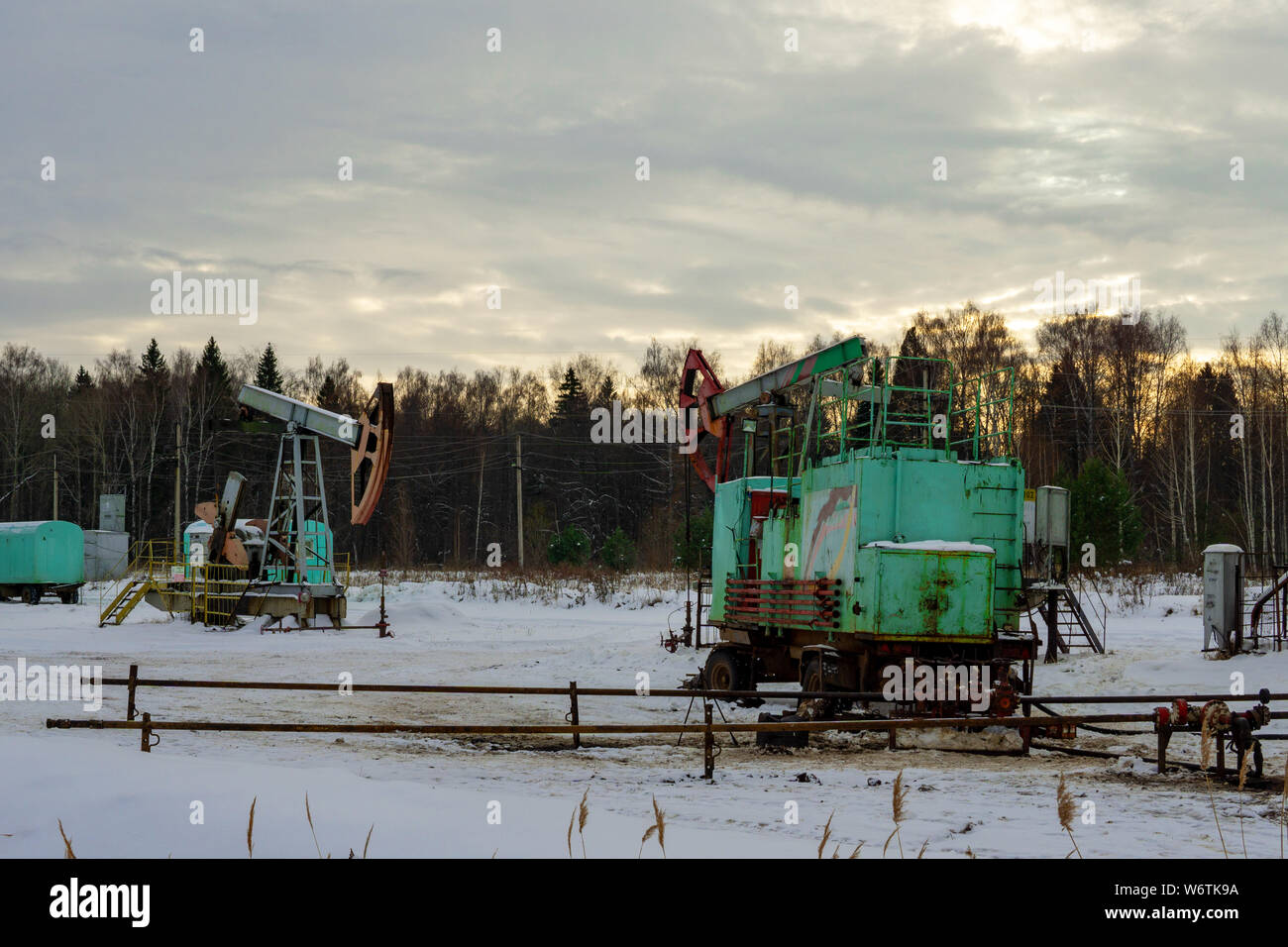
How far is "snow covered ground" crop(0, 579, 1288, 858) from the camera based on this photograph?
6.88 metres

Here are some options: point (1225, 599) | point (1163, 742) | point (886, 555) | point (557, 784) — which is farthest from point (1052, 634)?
point (557, 784)

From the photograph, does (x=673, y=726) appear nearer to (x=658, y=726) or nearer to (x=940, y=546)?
(x=658, y=726)

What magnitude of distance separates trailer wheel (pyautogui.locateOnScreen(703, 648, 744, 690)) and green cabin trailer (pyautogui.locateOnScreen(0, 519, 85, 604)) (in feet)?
116

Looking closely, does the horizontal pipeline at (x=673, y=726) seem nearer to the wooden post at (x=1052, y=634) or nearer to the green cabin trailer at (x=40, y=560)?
the wooden post at (x=1052, y=634)

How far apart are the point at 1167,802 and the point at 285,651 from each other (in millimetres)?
21292

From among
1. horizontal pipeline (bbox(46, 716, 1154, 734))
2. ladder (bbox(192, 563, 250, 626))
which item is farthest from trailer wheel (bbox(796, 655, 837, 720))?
ladder (bbox(192, 563, 250, 626))

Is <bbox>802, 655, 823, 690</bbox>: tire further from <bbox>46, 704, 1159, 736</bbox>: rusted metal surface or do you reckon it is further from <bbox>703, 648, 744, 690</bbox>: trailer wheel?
<bbox>46, 704, 1159, 736</bbox>: rusted metal surface

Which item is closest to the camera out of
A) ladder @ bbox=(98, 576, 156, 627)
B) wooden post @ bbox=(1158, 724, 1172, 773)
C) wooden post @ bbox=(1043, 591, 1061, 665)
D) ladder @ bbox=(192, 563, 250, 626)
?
wooden post @ bbox=(1158, 724, 1172, 773)

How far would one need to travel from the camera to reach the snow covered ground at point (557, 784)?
6.88m

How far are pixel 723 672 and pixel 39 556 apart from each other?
36.1 meters

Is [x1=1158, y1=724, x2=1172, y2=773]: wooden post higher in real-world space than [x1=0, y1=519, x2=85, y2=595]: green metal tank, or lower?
lower

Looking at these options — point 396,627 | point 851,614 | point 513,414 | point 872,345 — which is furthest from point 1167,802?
point 513,414
